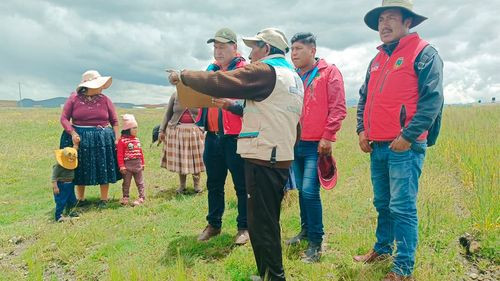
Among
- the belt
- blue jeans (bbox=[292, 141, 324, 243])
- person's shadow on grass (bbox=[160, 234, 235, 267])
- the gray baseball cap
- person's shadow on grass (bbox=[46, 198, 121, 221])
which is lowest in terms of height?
person's shadow on grass (bbox=[46, 198, 121, 221])

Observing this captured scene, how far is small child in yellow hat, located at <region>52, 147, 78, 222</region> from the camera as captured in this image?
18.9 ft

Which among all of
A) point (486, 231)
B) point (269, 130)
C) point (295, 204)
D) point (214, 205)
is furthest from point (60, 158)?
point (486, 231)

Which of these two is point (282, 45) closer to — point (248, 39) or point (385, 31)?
point (248, 39)

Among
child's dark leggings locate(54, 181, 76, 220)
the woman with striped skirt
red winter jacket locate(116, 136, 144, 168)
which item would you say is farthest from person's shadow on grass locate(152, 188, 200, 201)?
child's dark leggings locate(54, 181, 76, 220)

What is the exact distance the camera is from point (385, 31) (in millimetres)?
3277

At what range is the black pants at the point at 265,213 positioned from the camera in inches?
118

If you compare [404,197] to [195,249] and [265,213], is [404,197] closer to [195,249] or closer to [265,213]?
[265,213]

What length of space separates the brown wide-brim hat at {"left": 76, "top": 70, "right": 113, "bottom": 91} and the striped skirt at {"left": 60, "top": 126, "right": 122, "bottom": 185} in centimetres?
72

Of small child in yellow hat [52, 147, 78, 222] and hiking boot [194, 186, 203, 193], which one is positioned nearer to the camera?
small child in yellow hat [52, 147, 78, 222]

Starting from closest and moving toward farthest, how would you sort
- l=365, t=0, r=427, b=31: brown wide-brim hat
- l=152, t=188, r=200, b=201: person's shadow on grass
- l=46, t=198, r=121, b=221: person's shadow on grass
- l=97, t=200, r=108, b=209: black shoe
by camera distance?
l=365, t=0, r=427, b=31: brown wide-brim hat, l=46, t=198, r=121, b=221: person's shadow on grass, l=97, t=200, r=108, b=209: black shoe, l=152, t=188, r=200, b=201: person's shadow on grass

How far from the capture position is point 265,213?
3012 millimetres

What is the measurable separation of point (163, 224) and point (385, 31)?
3855mm

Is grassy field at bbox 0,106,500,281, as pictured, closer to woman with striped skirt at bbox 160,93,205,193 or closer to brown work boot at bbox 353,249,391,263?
brown work boot at bbox 353,249,391,263

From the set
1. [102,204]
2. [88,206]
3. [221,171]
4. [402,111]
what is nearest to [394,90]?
[402,111]
